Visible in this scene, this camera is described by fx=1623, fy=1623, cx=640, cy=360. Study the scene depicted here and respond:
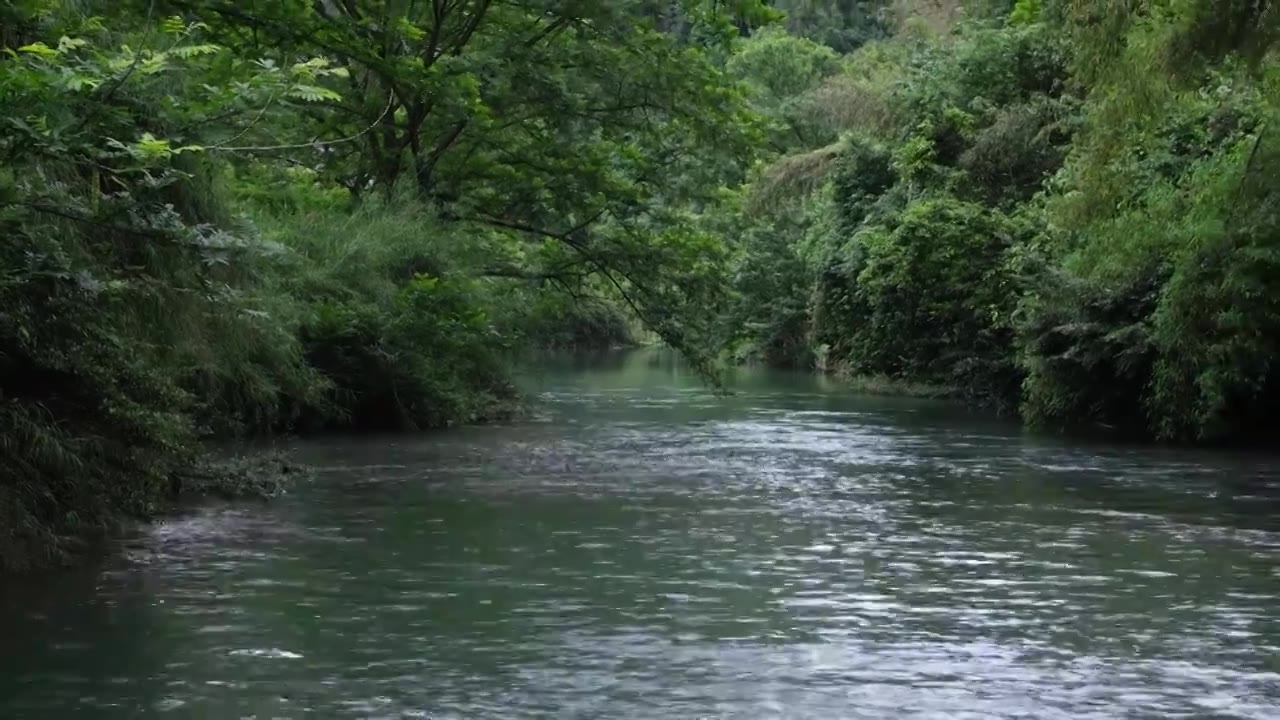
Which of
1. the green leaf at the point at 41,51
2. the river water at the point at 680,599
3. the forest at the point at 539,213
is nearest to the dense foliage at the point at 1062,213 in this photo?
the forest at the point at 539,213

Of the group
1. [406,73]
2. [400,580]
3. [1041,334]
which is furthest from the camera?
[1041,334]

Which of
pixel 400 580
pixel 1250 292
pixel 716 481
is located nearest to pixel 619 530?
pixel 400 580

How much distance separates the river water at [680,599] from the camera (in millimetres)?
8680

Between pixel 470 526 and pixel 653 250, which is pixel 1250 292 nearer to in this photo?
pixel 653 250

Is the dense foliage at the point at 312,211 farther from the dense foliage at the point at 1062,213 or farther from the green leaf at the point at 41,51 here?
the dense foliage at the point at 1062,213

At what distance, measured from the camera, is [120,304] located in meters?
12.8

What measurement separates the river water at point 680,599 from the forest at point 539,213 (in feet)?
5.54

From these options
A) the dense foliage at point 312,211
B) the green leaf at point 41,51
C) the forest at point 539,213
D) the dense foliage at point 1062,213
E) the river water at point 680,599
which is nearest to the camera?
the river water at point 680,599

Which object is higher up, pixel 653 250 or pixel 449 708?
pixel 653 250

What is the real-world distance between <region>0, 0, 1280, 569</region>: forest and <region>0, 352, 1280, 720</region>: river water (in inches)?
66.5

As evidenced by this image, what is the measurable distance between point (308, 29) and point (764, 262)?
42086 millimetres

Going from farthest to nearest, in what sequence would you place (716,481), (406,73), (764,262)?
1. (764,262)
2. (716,481)
3. (406,73)

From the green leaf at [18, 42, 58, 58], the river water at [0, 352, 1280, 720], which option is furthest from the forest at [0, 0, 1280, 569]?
the river water at [0, 352, 1280, 720]

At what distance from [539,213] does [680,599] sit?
1754cm
